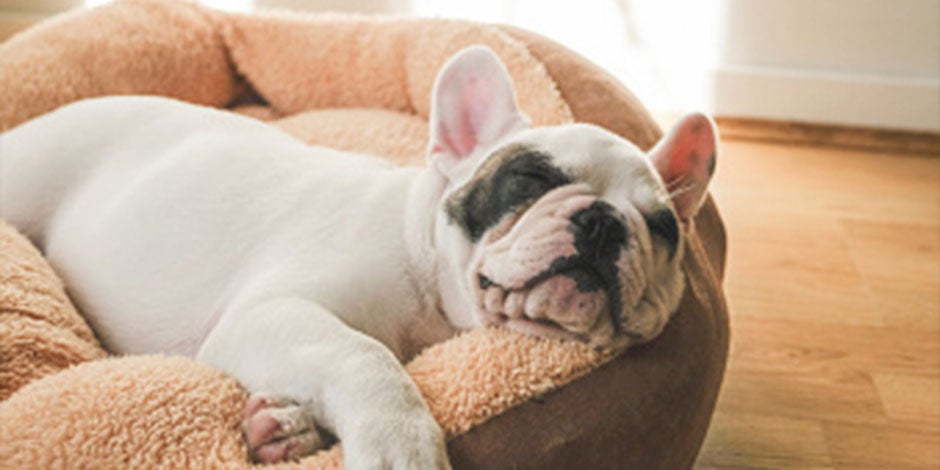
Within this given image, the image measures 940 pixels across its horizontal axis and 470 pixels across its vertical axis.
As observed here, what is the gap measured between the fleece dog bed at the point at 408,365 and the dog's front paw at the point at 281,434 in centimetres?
3

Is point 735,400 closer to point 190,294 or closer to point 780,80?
point 190,294

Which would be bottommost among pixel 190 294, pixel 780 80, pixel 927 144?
pixel 927 144

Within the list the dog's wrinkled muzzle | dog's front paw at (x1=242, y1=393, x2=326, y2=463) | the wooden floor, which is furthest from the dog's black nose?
the wooden floor

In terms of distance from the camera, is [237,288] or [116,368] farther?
[237,288]

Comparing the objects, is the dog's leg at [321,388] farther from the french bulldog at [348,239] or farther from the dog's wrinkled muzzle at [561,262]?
the dog's wrinkled muzzle at [561,262]

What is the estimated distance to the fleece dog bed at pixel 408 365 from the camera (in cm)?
118

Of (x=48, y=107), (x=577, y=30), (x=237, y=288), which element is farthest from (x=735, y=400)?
(x=577, y=30)

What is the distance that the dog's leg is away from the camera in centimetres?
108

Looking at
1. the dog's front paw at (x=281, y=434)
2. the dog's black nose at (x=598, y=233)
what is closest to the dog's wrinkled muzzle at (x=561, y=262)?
the dog's black nose at (x=598, y=233)

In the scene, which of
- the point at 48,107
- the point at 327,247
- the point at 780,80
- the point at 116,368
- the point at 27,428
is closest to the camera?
the point at 27,428

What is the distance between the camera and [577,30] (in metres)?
3.15

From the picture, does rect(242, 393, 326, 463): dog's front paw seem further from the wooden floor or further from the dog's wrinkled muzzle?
the wooden floor

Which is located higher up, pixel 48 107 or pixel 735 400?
pixel 48 107

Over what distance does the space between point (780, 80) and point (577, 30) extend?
625mm
